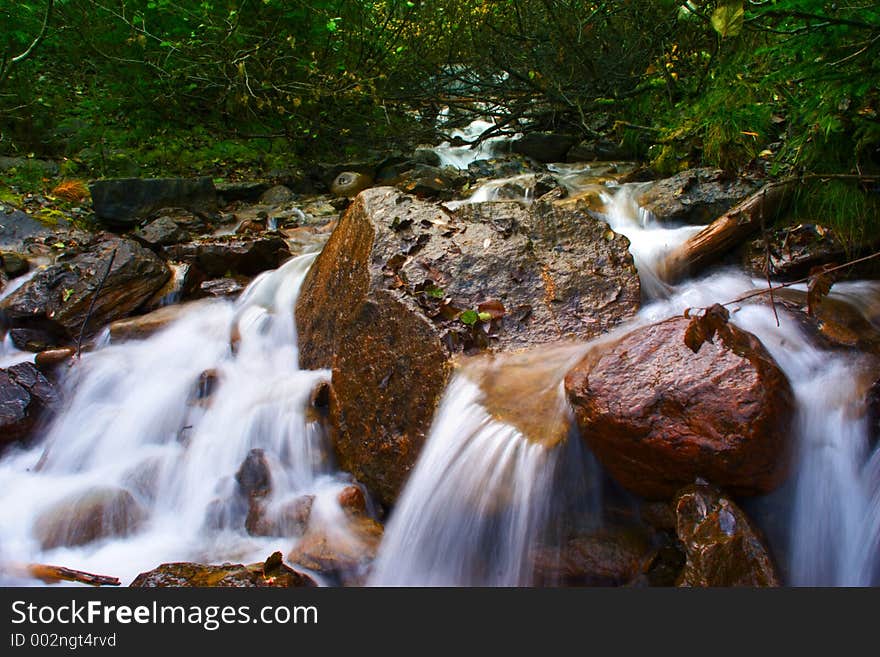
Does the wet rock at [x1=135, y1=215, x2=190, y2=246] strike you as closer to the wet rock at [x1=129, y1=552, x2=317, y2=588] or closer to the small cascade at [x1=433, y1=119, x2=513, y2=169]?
the wet rock at [x1=129, y1=552, x2=317, y2=588]

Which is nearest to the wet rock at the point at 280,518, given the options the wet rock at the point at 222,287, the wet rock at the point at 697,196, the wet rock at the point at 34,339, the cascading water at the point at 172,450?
the cascading water at the point at 172,450

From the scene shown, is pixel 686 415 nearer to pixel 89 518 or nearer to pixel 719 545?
pixel 719 545

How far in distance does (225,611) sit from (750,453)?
2.10 metres

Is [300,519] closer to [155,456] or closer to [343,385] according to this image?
[343,385]

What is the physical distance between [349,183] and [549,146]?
3.07 metres

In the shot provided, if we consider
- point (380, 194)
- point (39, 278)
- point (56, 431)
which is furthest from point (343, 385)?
point (39, 278)

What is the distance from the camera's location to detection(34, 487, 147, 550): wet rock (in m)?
3.24

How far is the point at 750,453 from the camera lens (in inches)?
94.7

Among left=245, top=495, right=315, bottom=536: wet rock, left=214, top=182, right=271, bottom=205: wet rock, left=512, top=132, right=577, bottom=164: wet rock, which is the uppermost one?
left=512, top=132, right=577, bottom=164: wet rock

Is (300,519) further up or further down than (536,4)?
further down

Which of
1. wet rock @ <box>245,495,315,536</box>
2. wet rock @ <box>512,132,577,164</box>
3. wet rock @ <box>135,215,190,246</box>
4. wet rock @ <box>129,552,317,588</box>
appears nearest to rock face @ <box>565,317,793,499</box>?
wet rock @ <box>129,552,317,588</box>

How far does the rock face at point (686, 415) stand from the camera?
2.42m

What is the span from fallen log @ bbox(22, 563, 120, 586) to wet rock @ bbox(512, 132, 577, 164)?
307 inches

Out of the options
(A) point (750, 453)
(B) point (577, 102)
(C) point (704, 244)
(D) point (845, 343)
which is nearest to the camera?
(A) point (750, 453)
